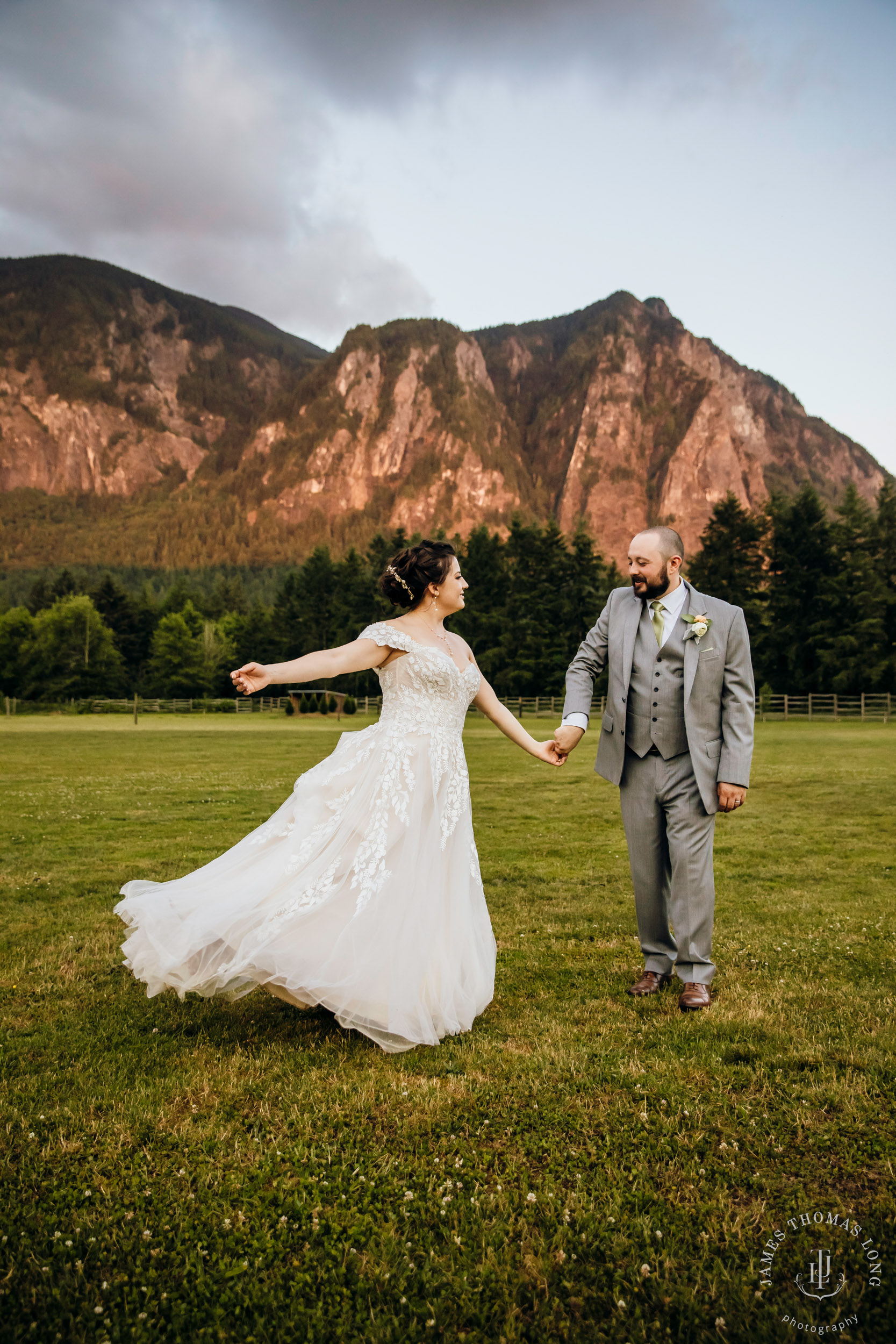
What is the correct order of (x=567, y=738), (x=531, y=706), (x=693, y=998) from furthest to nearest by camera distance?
(x=531, y=706)
(x=567, y=738)
(x=693, y=998)

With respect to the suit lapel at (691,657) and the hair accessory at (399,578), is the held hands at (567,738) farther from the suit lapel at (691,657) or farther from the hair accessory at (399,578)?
the hair accessory at (399,578)

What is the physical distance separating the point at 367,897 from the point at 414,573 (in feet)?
6.22

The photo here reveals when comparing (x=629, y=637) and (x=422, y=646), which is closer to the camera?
(x=422, y=646)

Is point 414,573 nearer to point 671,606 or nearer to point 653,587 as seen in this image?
point 653,587

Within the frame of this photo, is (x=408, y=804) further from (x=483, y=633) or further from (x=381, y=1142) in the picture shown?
(x=483, y=633)

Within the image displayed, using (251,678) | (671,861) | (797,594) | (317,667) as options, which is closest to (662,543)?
(671,861)

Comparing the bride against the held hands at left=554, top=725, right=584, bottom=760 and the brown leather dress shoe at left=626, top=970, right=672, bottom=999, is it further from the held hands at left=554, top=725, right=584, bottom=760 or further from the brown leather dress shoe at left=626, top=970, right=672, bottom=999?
the brown leather dress shoe at left=626, top=970, right=672, bottom=999

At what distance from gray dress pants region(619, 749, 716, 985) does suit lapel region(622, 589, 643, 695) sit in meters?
0.50

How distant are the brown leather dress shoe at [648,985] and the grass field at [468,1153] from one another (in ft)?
0.52

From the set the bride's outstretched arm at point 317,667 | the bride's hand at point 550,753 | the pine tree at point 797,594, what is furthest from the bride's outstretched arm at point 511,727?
the pine tree at point 797,594

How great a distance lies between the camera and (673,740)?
496 cm

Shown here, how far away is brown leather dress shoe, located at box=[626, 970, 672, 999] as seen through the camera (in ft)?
16.6

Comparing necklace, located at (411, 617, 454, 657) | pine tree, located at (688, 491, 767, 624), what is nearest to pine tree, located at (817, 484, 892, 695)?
pine tree, located at (688, 491, 767, 624)

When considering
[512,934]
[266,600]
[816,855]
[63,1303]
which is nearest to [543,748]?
[512,934]
